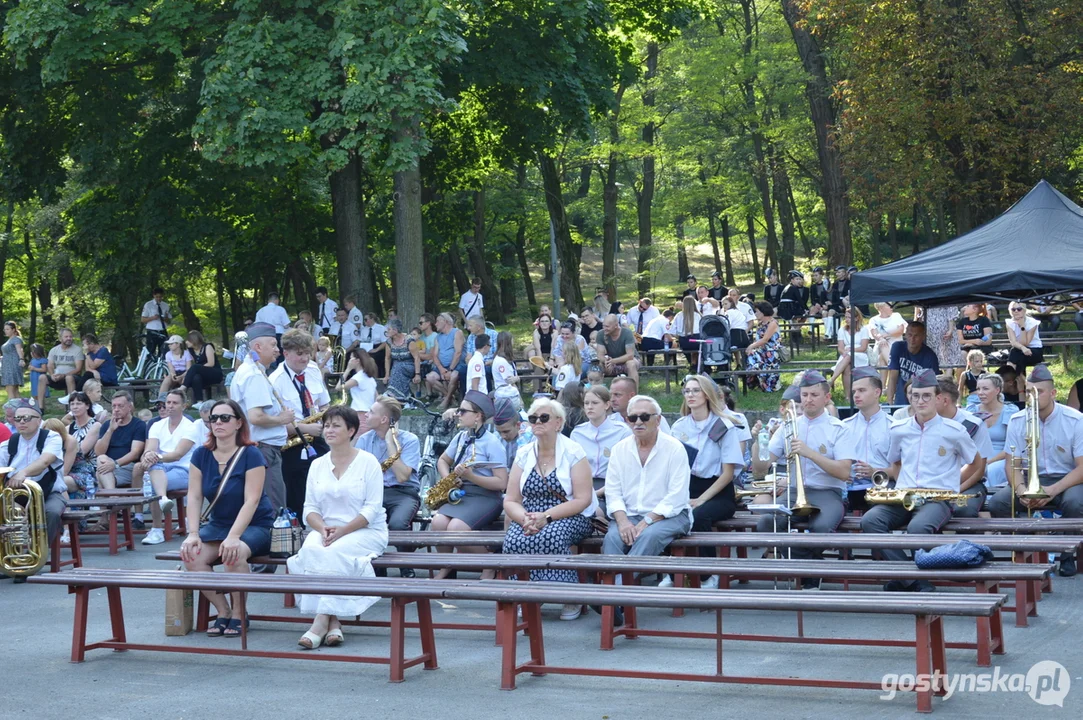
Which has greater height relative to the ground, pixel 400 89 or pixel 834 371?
pixel 400 89

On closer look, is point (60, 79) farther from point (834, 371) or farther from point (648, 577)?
point (648, 577)

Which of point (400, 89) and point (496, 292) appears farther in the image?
point (496, 292)

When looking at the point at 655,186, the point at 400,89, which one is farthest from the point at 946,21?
the point at 655,186

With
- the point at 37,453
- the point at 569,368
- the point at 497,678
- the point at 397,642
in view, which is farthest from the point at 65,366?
the point at 497,678

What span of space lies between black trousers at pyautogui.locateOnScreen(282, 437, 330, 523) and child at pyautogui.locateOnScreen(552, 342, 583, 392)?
7.23 metres

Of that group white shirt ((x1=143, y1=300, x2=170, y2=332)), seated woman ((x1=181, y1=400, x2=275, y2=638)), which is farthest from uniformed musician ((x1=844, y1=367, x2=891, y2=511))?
white shirt ((x1=143, y1=300, x2=170, y2=332))

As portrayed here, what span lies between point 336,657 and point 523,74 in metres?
17.5

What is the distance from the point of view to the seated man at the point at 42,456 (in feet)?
35.2

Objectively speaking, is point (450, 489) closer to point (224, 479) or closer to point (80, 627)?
point (224, 479)

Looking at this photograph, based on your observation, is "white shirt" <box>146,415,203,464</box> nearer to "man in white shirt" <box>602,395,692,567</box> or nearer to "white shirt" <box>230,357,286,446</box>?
"white shirt" <box>230,357,286,446</box>

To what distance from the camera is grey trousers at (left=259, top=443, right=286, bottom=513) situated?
27.4 feet

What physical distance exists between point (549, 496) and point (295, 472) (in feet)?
8.36

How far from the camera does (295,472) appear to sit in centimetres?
997

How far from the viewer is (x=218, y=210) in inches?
1033
